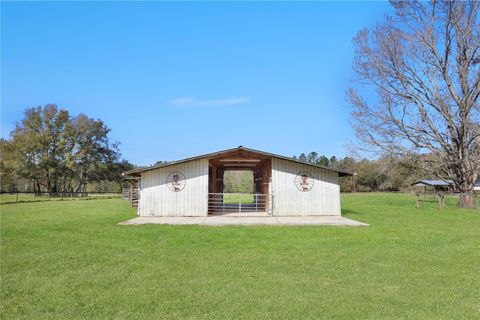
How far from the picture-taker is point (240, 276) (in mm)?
5551

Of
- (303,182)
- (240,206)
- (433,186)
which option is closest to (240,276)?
(240,206)

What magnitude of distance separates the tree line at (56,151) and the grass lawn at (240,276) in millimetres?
39051

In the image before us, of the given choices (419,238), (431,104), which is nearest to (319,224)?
(419,238)

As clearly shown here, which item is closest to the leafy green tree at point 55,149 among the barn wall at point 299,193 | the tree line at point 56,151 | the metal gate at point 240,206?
the tree line at point 56,151

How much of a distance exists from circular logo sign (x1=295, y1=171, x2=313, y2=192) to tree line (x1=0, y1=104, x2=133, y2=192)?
3865 centimetres

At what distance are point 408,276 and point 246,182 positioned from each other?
41.4 metres

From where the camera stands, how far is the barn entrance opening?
16.0 meters

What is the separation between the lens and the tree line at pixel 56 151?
141 ft

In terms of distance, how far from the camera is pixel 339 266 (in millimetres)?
6168

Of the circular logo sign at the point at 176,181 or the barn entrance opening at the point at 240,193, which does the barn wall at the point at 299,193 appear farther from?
the circular logo sign at the point at 176,181

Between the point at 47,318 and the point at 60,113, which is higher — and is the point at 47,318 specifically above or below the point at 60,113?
below

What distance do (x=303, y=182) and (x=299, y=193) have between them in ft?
1.65

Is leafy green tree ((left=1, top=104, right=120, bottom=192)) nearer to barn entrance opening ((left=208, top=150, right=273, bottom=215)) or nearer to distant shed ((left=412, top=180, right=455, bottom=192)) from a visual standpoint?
barn entrance opening ((left=208, top=150, right=273, bottom=215))

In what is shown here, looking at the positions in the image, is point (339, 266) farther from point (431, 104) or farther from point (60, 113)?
point (60, 113)
